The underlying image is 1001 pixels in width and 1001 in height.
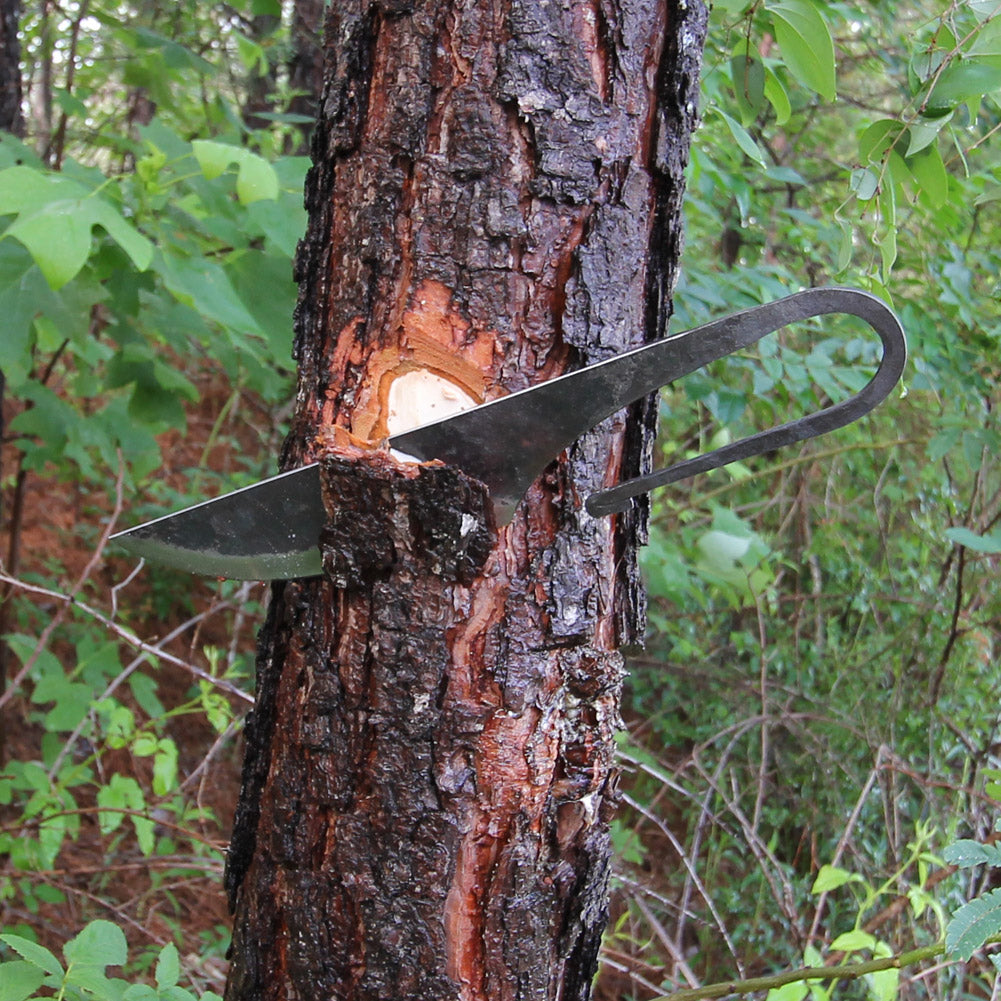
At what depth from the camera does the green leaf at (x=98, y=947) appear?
93 cm

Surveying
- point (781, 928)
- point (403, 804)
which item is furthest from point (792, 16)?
point (781, 928)

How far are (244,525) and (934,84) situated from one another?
2.65 ft

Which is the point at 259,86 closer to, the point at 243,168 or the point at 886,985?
the point at 243,168

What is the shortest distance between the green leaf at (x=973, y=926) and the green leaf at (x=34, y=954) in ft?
3.08

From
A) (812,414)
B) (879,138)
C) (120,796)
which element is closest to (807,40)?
(879,138)

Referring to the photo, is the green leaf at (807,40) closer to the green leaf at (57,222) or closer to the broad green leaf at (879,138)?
the broad green leaf at (879,138)

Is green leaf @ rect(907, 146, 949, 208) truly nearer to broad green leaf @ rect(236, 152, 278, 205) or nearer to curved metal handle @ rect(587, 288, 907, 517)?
curved metal handle @ rect(587, 288, 907, 517)

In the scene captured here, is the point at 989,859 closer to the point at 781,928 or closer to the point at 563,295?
the point at 563,295

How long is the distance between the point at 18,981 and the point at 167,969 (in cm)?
14

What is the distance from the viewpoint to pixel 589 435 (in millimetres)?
761

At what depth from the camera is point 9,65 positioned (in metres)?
2.37

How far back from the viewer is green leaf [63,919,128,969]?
934mm

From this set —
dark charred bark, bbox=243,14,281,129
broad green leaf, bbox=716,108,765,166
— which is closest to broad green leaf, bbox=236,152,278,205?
broad green leaf, bbox=716,108,765,166

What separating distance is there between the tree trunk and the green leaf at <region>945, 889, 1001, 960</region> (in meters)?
0.51
